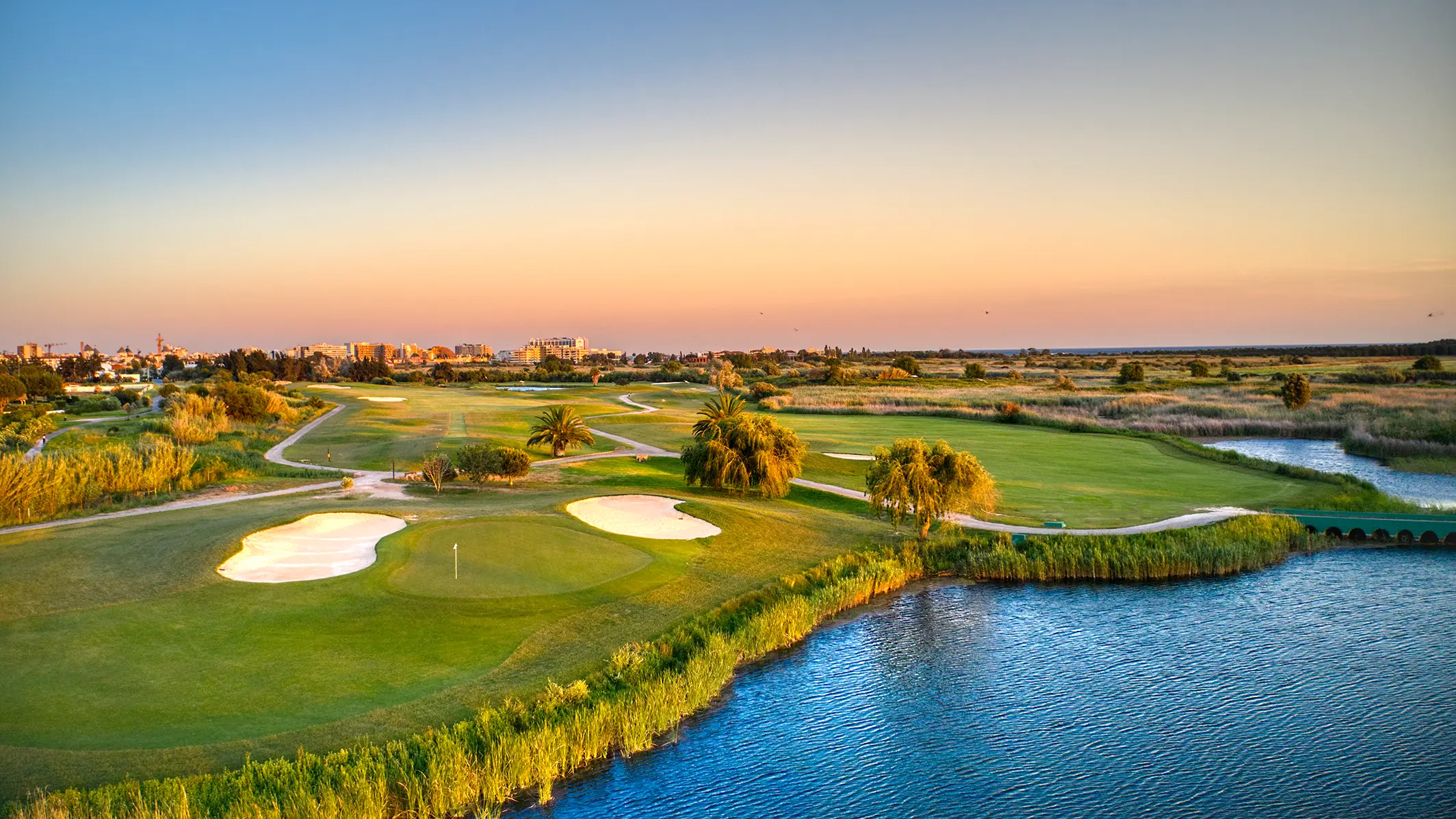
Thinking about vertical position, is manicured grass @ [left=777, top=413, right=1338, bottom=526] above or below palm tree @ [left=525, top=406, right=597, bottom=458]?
below

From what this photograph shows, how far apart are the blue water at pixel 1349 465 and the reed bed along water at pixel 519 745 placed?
29.4 meters

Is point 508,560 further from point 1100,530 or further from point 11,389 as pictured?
point 11,389

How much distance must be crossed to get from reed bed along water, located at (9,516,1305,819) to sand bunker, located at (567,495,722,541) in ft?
15.9

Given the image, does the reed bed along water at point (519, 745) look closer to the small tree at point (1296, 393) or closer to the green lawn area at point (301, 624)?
the green lawn area at point (301, 624)

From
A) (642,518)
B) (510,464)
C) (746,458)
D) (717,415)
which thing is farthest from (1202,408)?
(510,464)

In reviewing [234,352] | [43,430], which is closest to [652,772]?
[43,430]

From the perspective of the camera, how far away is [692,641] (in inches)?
706

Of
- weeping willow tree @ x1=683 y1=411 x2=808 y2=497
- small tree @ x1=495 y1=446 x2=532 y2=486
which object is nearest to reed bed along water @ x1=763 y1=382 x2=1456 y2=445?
weeping willow tree @ x1=683 y1=411 x2=808 y2=497

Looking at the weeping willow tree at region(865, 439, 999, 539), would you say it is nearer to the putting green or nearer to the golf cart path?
the golf cart path

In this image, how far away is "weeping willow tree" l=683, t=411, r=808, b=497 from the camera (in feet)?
112

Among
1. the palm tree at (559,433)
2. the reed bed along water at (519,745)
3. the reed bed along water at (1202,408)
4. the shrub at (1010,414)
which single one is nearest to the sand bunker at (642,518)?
the reed bed along water at (519,745)

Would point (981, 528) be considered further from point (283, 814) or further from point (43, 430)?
point (43, 430)

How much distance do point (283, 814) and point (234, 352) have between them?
140258mm

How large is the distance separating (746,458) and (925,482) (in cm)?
942
